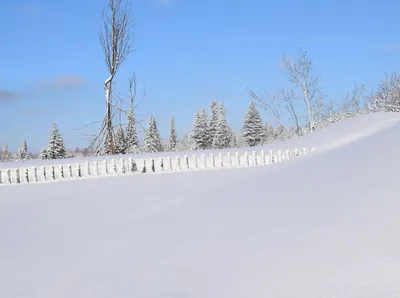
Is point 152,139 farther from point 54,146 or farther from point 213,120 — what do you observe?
point 54,146

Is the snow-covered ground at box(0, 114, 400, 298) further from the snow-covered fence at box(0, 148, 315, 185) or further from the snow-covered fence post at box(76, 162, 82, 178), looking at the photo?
the snow-covered fence post at box(76, 162, 82, 178)

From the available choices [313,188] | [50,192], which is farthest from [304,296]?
[50,192]

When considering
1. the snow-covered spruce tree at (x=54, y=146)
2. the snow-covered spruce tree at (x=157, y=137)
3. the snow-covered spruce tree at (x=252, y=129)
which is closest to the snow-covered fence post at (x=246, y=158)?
the snow-covered spruce tree at (x=54, y=146)

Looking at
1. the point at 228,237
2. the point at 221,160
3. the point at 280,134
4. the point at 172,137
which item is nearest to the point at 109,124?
the point at 221,160

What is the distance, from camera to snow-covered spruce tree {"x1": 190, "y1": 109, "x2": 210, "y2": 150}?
124 ft

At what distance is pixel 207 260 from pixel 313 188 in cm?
237

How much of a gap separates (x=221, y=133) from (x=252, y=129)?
3061 mm

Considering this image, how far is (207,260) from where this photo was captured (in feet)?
13.5

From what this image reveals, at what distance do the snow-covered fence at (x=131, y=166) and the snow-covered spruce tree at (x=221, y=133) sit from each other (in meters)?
26.4

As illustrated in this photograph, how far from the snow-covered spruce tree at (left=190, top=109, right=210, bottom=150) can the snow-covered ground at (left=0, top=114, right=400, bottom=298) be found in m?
30.0

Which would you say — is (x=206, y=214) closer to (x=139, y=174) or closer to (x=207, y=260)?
(x=207, y=260)

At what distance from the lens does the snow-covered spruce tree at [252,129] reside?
36.8 meters

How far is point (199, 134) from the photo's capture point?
38.0 m

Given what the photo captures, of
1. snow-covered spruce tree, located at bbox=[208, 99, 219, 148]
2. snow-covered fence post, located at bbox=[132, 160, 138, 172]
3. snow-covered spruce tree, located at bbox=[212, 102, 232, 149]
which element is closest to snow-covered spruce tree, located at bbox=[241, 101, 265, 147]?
snow-covered spruce tree, located at bbox=[212, 102, 232, 149]
